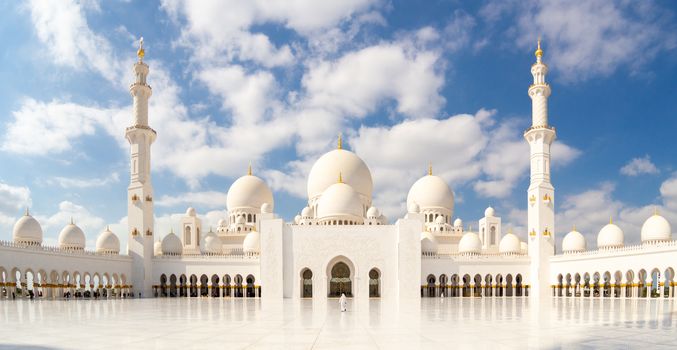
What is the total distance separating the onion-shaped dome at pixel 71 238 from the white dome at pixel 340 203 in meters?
15.7

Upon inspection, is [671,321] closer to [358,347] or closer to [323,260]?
[358,347]

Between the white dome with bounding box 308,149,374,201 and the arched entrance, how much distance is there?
744 centimetres

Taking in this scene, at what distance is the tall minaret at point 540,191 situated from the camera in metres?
34.8

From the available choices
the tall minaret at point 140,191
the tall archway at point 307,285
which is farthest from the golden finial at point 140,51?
the tall archway at point 307,285

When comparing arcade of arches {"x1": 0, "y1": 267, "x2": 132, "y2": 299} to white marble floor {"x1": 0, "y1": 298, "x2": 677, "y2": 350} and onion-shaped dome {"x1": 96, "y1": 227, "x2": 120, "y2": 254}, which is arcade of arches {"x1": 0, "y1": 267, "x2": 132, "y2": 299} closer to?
onion-shaped dome {"x1": 96, "y1": 227, "x2": 120, "y2": 254}

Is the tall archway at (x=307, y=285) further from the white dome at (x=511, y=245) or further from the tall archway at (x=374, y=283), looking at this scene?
the white dome at (x=511, y=245)

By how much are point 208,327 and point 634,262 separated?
25.5 metres

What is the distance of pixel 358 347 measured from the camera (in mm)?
8633

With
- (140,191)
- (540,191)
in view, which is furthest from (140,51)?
(540,191)

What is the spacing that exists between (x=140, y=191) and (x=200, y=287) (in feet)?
24.5

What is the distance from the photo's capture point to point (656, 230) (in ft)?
101

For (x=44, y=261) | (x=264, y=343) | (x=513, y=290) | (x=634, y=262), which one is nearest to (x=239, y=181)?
(x=44, y=261)

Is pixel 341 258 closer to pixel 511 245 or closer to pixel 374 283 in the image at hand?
pixel 374 283

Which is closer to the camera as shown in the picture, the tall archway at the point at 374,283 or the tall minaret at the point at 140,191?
the tall archway at the point at 374,283
